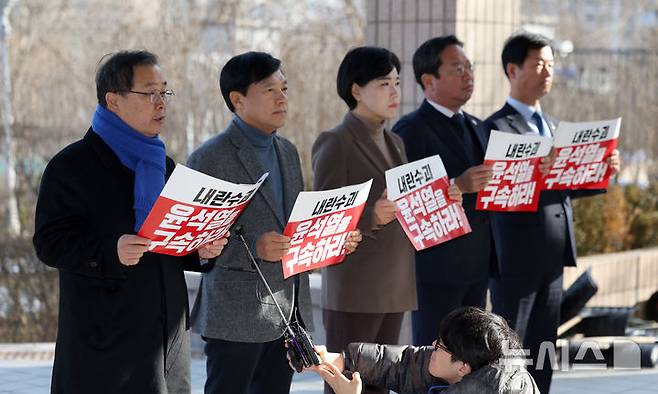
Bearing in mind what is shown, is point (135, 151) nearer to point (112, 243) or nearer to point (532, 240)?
point (112, 243)

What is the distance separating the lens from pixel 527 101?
5.73 meters

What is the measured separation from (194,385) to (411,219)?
2656 mm

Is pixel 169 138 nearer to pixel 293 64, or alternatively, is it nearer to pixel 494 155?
pixel 293 64

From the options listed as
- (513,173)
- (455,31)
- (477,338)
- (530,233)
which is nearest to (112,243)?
(477,338)

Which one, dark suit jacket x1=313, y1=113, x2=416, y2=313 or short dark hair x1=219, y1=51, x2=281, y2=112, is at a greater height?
short dark hair x1=219, y1=51, x2=281, y2=112

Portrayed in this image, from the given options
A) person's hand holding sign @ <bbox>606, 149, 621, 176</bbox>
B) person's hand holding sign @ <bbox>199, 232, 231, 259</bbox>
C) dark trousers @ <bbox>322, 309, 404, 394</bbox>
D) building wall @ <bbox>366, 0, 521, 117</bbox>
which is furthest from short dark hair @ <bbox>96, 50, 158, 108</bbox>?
building wall @ <bbox>366, 0, 521, 117</bbox>

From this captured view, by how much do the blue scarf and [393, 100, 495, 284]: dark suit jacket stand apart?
1.82 m

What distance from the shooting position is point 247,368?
162 inches

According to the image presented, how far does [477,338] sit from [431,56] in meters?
2.22

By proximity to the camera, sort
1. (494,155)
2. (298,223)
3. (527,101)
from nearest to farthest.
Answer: (298,223), (494,155), (527,101)

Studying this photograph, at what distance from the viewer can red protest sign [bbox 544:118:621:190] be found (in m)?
5.36

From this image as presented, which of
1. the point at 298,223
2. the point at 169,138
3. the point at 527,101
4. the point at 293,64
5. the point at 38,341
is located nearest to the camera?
the point at 298,223

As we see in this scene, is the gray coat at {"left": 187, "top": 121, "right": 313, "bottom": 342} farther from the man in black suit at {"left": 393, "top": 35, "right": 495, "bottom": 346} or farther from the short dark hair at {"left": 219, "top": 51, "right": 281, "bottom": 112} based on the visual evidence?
the man in black suit at {"left": 393, "top": 35, "right": 495, "bottom": 346}

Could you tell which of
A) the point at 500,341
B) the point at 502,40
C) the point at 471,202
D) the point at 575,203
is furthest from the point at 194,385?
the point at 575,203
